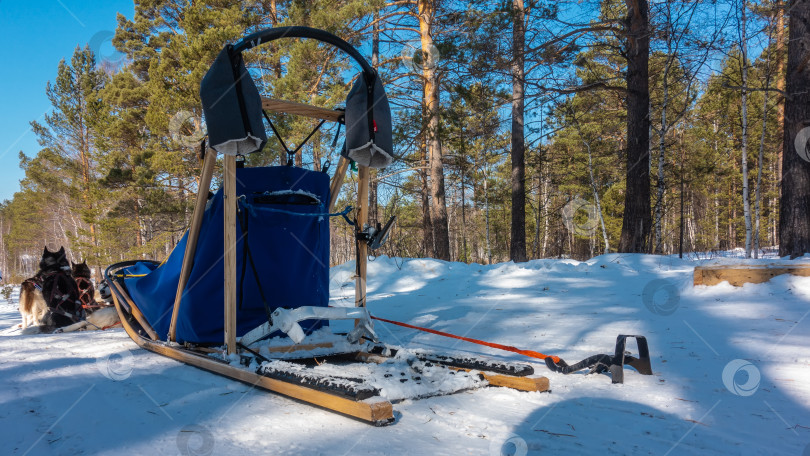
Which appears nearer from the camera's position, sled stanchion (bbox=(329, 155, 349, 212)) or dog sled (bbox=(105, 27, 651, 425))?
dog sled (bbox=(105, 27, 651, 425))

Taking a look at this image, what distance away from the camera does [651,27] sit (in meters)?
9.00

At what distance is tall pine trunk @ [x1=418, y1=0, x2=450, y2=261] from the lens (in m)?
13.2

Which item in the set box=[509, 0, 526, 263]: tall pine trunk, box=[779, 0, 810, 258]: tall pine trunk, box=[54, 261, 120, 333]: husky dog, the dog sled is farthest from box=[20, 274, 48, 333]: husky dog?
box=[779, 0, 810, 258]: tall pine trunk

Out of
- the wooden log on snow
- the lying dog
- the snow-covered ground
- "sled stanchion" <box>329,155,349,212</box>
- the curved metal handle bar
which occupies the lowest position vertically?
the lying dog

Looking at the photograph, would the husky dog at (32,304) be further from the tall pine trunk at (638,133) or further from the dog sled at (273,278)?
the tall pine trunk at (638,133)

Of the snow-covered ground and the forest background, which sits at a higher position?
the forest background

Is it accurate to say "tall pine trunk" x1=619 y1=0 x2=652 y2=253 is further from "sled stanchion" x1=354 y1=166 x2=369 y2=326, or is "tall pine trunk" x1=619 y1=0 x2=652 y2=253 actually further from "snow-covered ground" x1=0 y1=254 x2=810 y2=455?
"sled stanchion" x1=354 y1=166 x2=369 y2=326

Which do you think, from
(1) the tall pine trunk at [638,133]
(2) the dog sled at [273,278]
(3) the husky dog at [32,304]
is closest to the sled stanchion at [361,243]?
(2) the dog sled at [273,278]

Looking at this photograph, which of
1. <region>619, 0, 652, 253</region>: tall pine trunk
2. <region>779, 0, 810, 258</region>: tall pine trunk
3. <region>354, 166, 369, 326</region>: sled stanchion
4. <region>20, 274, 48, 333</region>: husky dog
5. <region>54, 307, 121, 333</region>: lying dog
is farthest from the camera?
<region>619, 0, 652, 253</region>: tall pine trunk

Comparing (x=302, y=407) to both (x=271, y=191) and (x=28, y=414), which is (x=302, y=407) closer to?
(x=28, y=414)

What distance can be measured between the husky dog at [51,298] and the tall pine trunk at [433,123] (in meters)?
9.28

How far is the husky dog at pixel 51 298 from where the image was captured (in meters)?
6.37

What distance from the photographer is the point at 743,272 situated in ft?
17.1

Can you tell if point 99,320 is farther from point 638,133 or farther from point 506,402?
point 638,133
